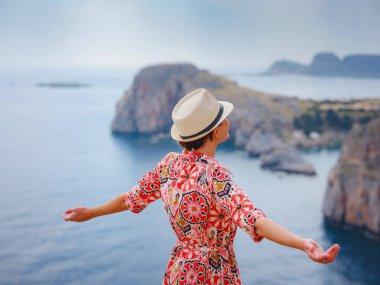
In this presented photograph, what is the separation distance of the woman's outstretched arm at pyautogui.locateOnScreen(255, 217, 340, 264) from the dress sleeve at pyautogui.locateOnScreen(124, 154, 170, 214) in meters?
1.01

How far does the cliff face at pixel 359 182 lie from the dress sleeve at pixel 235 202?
2171 inches

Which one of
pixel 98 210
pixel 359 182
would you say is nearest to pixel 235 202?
pixel 98 210

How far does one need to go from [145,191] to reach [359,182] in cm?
5558

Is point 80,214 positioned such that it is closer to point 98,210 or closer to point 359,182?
point 98,210

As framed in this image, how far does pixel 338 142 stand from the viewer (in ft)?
355

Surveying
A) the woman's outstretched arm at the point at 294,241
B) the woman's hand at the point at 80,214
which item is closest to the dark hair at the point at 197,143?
the woman's outstretched arm at the point at 294,241

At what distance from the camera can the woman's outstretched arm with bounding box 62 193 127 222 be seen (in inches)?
152

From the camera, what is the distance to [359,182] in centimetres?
5556

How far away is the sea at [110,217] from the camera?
1944 inches

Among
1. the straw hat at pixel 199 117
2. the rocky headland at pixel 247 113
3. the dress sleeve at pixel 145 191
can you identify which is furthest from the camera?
the rocky headland at pixel 247 113

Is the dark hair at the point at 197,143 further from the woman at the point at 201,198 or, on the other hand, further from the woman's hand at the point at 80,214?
the woman's hand at the point at 80,214

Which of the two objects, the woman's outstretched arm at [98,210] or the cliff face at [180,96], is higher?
the woman's outstretched arm at [98,210]


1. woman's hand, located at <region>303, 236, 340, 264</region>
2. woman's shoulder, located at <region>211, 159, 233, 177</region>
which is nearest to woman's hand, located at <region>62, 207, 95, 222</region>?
woman's shoulder, located at <region>211, 159, 233, 177</region>

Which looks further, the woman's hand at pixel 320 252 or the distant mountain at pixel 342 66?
the distant mountain at pixel 342 66
